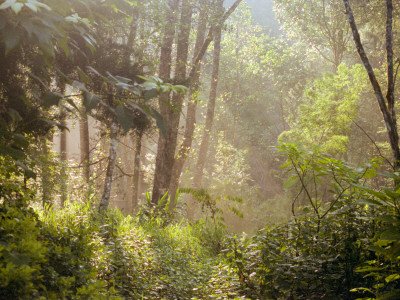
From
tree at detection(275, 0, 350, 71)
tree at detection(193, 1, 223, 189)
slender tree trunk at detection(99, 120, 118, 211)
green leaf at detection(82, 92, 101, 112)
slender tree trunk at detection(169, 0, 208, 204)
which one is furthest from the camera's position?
tree at detection(275, 0, 350, 71)

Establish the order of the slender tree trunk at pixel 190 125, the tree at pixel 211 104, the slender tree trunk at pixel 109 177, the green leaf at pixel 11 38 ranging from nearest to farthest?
the green leaf at pixel 11 38 → the slender tree trunk at pixel 109 177 → the slender tree trunk at pixel 190 125 → the tree at pixel 211 104

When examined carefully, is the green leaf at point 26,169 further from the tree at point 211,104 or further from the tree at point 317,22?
the tree at point 317,22

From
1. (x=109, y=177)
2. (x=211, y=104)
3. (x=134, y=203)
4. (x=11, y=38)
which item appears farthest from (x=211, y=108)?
(x=11, y=38)

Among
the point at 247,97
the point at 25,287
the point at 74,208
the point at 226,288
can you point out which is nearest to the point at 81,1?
the point at 25,287

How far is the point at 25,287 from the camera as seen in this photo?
5.89 ft

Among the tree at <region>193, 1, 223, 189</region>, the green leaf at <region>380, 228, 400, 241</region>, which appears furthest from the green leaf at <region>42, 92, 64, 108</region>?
the tree at <region>193, 1, 223, 189</region>

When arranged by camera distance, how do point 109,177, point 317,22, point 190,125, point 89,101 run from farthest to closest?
point 317,22
point 190,125
point 109,177
point 89,101

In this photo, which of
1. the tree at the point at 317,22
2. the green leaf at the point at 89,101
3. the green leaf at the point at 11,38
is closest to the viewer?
the green leaf at the point at 11,38

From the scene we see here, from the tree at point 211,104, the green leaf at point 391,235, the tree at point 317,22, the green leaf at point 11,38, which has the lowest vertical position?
the green leaf at point 391,235

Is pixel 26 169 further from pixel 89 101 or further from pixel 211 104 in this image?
pixel 211 104

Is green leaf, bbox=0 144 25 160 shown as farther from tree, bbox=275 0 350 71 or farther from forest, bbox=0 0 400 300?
tree, bbox=275 0 350 71

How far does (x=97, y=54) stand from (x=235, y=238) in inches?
129

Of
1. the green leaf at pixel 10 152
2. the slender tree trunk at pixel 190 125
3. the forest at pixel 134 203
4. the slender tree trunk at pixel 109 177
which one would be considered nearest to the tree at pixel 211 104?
the slender tree trunk at pixel 190 125

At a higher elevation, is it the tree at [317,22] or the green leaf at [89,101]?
the tree at [317,22]
